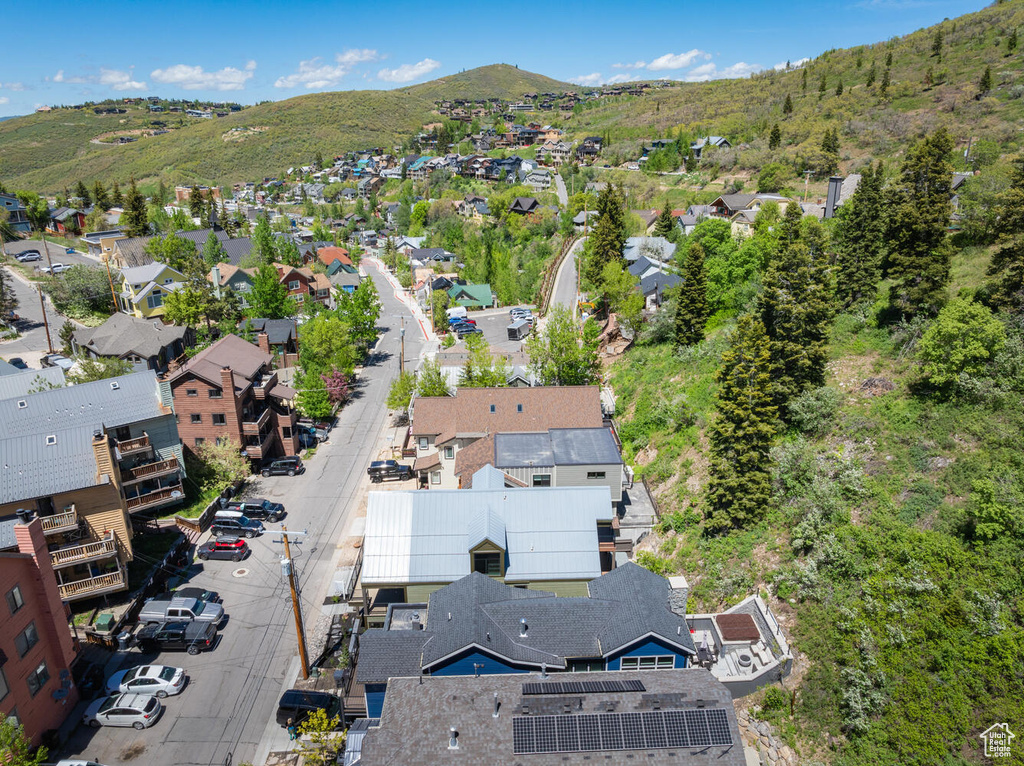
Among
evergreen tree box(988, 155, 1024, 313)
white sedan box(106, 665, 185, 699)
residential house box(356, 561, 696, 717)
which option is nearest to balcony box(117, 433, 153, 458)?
white sedan box(106, 665, 185, 699)

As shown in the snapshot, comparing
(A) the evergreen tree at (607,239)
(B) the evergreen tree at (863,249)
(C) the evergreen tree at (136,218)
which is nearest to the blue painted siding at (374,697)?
(B) the evergreen tree at (863,249)

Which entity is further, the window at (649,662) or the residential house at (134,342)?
the residential house at (134,342)

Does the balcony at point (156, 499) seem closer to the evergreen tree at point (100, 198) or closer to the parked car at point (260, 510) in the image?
the parked car at point (260, 510)

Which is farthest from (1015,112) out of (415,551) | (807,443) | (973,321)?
(415,551)

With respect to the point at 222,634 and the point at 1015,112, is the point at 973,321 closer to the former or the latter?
the point at 222,634

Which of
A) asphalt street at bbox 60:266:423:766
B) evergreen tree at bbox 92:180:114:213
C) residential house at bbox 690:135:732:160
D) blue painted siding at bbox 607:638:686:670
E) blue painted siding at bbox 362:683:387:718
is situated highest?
residential house at bbox 690:135:732:160

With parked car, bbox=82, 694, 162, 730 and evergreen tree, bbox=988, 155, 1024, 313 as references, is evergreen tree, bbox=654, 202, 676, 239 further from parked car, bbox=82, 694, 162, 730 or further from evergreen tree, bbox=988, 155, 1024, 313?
parked car, bbox=82, 694, 162, 730
